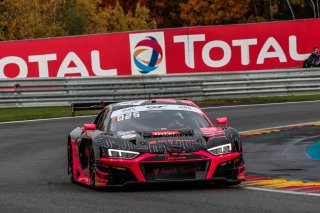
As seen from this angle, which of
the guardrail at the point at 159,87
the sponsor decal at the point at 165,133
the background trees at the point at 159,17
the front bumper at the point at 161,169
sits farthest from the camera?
the background trees at the point at 159,17

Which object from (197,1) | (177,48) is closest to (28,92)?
(177,48)

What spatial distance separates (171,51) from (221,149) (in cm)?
2251

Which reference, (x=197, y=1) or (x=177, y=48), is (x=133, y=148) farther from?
(x=197, y=1)

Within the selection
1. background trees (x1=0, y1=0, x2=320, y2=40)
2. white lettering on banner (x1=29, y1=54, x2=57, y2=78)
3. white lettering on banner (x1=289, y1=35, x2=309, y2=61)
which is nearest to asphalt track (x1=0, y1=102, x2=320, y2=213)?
white lettering on banner (x1=29, y1=54, x2=57, y2=78)

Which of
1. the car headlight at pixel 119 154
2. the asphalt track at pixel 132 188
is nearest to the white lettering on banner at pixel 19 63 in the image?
the asphalt track at pixel 132 188

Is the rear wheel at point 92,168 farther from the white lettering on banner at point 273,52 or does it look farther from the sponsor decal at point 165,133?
the white lettering on banner at point 273,52

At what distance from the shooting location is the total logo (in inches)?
1314

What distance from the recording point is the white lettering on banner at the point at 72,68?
33438 millimetres

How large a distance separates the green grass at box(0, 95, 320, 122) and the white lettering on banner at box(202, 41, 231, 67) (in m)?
3.56

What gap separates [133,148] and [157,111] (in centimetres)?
162

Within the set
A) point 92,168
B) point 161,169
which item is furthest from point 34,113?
point 161,169

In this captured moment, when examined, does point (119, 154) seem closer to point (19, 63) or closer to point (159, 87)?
point (159, 87)

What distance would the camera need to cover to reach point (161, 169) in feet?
36.2

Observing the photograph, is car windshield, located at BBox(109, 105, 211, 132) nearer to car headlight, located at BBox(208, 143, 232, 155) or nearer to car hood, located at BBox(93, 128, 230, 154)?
car hood, located at BBox(93, 128, 230, 154)
